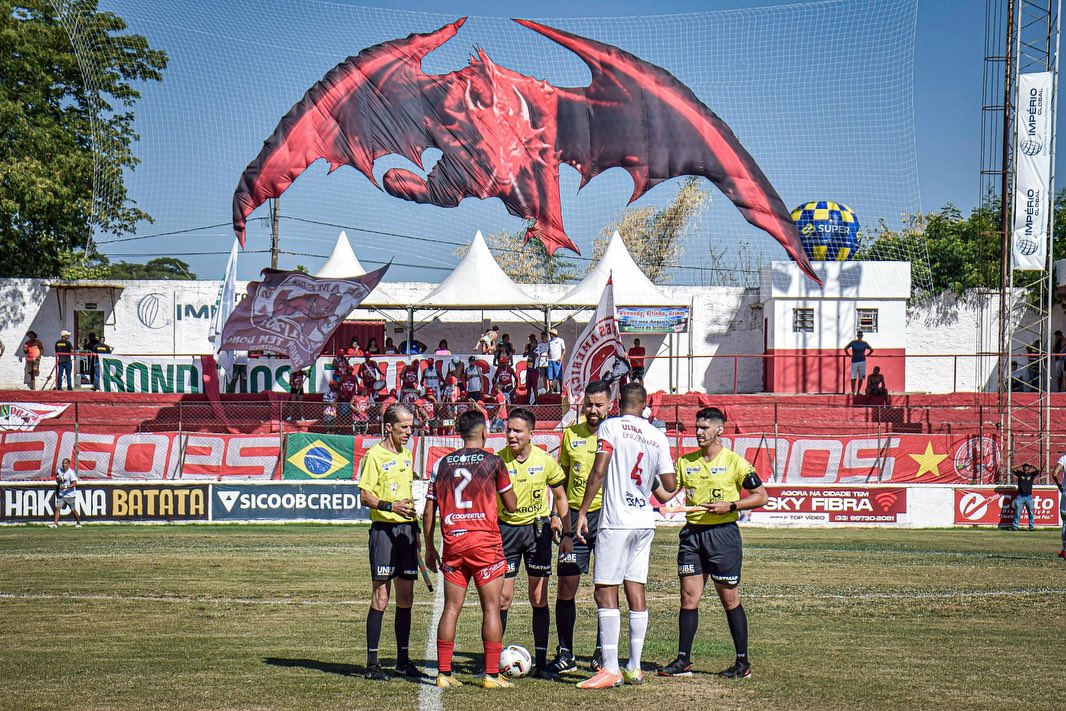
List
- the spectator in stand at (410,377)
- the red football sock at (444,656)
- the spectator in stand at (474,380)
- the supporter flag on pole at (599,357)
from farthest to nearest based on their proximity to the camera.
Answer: the spectator in stand at (410,377) < the spectator in stand at (474,380) < the supporter flag on pole at (599,357) < the red football sock at (444,656)

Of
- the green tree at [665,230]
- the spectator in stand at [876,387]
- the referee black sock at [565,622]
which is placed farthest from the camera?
the green tree at [665,230]

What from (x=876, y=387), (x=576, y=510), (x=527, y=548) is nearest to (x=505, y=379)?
(x=876, y=387)

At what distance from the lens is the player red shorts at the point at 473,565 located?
8391mm

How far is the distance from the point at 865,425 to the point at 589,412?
19182mm

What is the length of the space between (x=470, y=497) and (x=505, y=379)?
22.8 metres

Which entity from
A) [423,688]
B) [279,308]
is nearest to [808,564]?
[423,688]

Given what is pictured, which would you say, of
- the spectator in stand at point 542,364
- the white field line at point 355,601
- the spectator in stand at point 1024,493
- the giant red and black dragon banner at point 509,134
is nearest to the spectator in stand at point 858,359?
the giant red and black dragon banner at point 509,134

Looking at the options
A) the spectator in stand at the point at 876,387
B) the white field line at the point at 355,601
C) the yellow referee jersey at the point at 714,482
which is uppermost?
the spectator in stand at the point at 876,387

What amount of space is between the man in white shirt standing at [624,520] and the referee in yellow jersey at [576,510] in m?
0.46

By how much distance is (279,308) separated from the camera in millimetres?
30828

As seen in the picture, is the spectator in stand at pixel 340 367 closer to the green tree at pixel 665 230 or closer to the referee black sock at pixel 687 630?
the green tree at pixel 665 230

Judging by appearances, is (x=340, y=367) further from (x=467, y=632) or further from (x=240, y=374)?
(x=467, y=632)

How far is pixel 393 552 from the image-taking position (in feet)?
29.3

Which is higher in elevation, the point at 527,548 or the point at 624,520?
the point at 624,520
